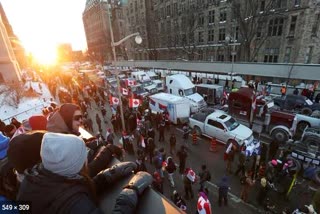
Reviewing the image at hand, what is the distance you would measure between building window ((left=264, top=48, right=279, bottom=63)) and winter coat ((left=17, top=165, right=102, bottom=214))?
116 ft

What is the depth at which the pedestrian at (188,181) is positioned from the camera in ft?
23.4

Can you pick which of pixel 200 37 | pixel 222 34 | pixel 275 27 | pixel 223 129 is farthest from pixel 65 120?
pixel 200 37

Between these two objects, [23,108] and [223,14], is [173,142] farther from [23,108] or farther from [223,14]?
[223,14]

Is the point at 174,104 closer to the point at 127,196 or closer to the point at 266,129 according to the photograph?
the point at 266,129

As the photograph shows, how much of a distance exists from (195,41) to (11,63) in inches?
1442

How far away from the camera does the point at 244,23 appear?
28000 millimetres

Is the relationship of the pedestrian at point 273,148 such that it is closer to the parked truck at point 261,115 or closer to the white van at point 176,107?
the parked truck at point 261,115

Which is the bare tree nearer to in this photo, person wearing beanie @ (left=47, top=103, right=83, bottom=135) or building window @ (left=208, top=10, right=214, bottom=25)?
building window @ (left=208, top=10, right=214, bottom=25)

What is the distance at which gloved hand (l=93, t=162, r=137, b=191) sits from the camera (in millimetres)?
1787

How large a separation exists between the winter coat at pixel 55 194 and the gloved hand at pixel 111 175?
1.23 feet

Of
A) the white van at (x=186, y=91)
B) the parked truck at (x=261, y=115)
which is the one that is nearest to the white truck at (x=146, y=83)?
the white van at (x=186, y=91)

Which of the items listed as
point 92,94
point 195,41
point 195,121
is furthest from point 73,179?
point 195,41

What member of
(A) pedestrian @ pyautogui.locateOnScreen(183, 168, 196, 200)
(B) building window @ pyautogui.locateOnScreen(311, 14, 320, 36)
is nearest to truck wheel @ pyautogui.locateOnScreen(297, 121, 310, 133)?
(A) pedestrian @ pyautogui.locateOnScreen(183, 168, 196, 200)

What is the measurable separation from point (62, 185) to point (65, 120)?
5.10 ft
